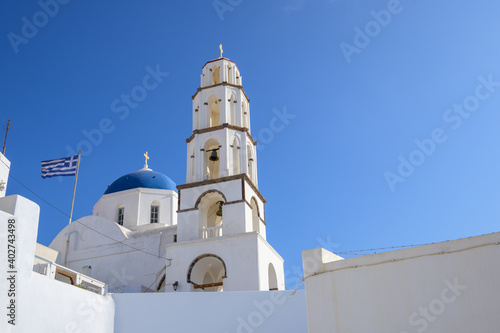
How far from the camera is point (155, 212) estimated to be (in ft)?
86.2

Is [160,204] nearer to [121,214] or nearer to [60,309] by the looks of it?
[121,214]

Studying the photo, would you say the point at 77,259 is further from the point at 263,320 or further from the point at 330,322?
the point at 330,322

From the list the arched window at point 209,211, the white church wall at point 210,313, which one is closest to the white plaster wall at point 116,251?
the arched window at point 209,211

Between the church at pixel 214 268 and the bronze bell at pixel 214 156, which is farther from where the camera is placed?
the bronze bell at pixel 214 156

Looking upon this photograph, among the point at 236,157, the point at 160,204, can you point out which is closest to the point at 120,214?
the point at 160,204

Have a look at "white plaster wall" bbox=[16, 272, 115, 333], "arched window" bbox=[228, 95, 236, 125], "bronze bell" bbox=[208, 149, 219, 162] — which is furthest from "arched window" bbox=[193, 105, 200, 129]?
"white plaster wall" bbox=[16, 272, 115, 333]

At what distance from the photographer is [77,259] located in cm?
2419

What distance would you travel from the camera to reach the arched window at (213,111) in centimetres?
2357

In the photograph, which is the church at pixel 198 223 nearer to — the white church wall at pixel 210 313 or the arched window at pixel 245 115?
the arched window at pixel 245 115

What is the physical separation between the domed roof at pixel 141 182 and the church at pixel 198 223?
0.19 feet

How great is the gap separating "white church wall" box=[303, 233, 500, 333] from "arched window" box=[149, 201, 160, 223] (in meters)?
17.5

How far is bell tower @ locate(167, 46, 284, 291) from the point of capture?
1920 centimetres

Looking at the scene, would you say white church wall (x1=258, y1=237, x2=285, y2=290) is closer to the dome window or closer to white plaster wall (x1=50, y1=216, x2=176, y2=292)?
white plaster wall (x1=50, y1=216, x2=176, y2=292)

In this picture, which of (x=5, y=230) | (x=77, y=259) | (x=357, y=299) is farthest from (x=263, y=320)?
(x=77, y=259)
